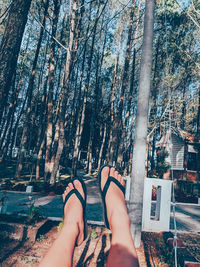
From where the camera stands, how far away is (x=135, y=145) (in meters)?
3.04

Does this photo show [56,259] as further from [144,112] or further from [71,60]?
[71,60]

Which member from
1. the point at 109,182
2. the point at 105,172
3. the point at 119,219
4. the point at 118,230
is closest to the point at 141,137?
the point at 105,172

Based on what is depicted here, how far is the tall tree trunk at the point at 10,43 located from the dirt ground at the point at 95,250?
2063mm

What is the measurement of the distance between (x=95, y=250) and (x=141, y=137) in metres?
1.81

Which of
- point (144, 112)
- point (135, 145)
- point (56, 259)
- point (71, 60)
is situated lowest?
point (56, 259)

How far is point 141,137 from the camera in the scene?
3.01m

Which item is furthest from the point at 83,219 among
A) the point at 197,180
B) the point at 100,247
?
the point at 197,180

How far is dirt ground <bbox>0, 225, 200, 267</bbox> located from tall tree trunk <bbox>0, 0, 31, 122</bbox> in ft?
6.77

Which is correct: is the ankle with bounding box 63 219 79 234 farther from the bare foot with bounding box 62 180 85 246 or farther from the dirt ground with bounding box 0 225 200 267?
the dirt ground with bounding box 0 225 200 267

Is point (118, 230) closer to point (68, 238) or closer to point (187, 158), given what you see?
point (68, 238)

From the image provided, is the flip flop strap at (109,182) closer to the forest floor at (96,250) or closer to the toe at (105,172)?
the toe at (105,172)

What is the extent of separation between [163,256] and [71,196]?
155 centimetres

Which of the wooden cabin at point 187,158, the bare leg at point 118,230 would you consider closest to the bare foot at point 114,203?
the bare leg at point 118,230

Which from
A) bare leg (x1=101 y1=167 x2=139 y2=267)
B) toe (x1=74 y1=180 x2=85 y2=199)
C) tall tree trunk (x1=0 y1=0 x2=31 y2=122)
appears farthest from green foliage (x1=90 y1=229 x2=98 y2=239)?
tall tree trunk (x1=0 y1=0 x2=31 y2=122)
